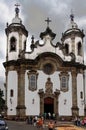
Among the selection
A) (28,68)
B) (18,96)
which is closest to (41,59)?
(28,68)

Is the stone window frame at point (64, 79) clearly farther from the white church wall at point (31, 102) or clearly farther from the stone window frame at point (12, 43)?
the stone window frame at point (12, 43)

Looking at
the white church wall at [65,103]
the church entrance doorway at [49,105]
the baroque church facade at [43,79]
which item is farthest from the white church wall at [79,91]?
the church entrance doorway at [49,105]

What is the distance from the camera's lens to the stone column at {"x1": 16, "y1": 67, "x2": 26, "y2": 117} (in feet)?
205

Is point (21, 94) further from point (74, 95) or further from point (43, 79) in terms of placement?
point (74, 95)

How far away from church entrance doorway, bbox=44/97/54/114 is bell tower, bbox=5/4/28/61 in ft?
27.9

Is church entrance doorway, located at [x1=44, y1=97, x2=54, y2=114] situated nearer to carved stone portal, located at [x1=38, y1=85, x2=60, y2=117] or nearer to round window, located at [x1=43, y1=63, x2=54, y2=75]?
carved stone portal, located at [x1=38, y1=85, x2=60, y2=117]

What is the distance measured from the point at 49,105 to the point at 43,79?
4.24 metres

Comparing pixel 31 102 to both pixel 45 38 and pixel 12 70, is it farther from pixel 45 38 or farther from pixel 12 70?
pixel 45 38

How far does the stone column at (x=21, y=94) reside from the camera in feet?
205

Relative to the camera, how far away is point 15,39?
6694cm

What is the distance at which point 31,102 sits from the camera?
63219mm

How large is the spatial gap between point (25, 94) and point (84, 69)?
10985 millimetres

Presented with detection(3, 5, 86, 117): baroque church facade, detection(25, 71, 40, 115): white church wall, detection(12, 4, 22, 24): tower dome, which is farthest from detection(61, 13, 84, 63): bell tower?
detection(25, 71, 40, 115): white church wall

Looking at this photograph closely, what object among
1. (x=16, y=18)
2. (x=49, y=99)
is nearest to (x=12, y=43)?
(x=16, y=18)
